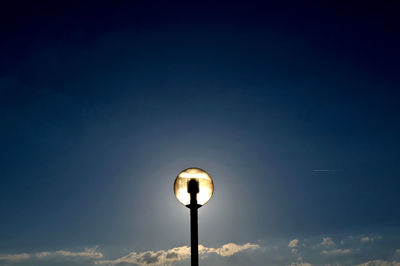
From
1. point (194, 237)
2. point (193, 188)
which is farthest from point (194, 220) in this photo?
point (193, 188)

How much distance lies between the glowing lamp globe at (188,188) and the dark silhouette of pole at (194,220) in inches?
2.3

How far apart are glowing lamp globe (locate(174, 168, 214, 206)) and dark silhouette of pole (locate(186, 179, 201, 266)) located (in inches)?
2.3

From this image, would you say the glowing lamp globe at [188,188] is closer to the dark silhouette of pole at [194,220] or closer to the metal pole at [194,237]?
the dark silhouette of pole at [194,220]

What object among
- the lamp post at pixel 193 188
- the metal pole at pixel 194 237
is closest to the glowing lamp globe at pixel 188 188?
the lamp post at pixel 193 188

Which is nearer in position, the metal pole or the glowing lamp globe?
the metal pole

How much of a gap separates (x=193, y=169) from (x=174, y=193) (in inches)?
21.9

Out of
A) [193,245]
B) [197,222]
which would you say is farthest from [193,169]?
[193,245]

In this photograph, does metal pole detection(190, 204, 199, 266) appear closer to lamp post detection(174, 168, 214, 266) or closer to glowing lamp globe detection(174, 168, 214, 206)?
lamp post detection(174, 168, 214, 266)

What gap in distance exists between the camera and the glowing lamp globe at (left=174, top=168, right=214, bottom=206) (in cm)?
591

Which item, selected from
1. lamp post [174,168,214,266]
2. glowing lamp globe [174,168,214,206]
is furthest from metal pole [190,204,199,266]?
glowing lamp globe [174,168,214,206]

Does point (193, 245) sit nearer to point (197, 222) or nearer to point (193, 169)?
point (197, 222)

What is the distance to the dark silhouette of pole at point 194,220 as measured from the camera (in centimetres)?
534

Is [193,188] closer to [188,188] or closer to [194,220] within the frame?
[188,188]

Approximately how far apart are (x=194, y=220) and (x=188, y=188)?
0.58m
